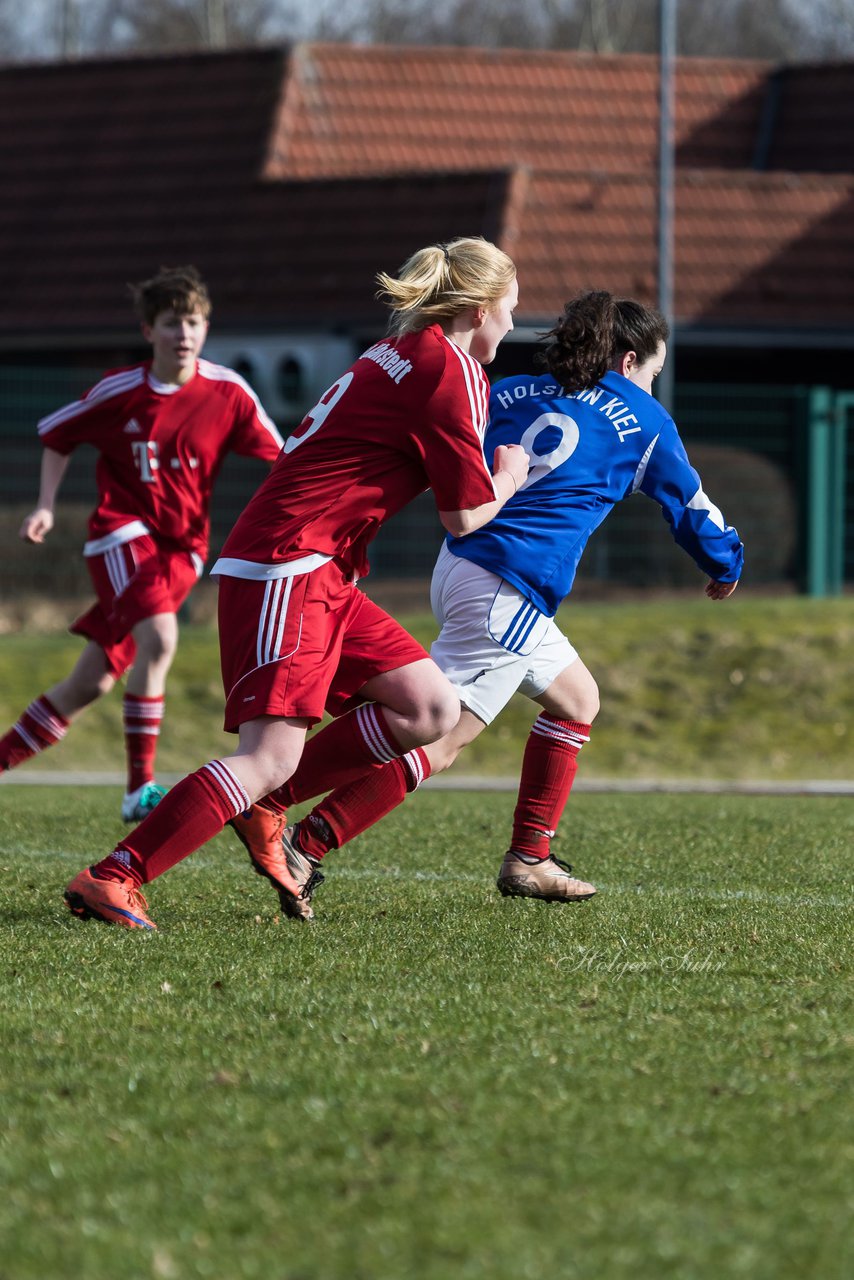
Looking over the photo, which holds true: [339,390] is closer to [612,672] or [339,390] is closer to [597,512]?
[597,512]

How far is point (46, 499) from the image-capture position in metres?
8.13

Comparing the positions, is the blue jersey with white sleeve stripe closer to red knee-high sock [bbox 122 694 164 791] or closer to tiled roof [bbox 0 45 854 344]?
red knee-high sock [bbox 122 694 164 791]

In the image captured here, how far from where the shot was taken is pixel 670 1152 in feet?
10.6

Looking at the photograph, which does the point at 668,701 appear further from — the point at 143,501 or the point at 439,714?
the point at 439,714

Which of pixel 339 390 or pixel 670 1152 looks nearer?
pixel 670 1152

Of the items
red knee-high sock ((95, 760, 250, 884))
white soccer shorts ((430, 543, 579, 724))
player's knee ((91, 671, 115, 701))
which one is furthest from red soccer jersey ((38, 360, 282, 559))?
red knee-high sock ((95, 760, 250, 884))

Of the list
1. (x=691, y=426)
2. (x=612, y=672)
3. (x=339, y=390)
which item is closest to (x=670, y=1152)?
(x=339, y=390)

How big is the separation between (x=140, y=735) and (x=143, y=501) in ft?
3.35

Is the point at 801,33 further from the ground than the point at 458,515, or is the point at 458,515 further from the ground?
the point at 801,33

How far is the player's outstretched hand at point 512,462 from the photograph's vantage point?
5.26 meters

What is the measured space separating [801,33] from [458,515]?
2113 inches

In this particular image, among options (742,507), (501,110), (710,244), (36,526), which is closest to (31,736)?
(36,526)

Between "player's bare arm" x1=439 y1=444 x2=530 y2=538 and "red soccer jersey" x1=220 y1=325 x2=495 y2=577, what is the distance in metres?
0.03

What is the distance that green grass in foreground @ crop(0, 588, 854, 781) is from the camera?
13.2 metres
